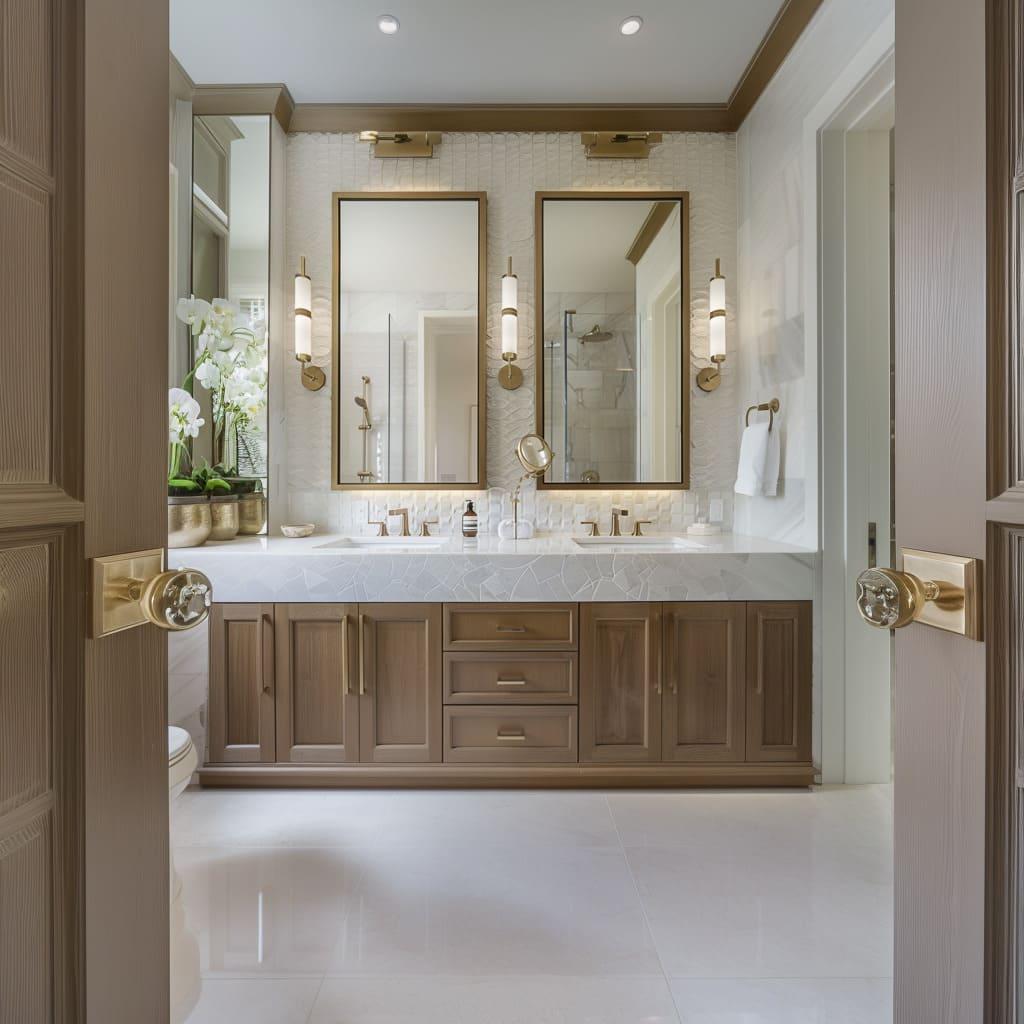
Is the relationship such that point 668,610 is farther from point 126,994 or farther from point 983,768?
point 126,994

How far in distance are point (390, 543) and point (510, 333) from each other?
104cm

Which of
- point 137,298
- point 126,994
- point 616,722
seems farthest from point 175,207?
point 126,994

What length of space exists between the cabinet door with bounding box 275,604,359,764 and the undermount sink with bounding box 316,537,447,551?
0.49 m

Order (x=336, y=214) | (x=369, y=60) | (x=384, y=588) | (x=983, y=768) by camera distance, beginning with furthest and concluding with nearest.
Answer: (x=336, y=214) → (x=369, y=60) → (x=384, y=588) → (x=983, y=768)

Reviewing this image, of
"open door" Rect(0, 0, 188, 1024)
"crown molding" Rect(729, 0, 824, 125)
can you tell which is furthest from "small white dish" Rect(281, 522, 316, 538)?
"crown molding" Rect(729, 0, 824, 125)

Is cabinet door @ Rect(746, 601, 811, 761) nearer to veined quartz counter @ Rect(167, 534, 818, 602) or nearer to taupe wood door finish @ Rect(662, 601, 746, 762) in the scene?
taupe wood door finish @ Rect(662, 601, 746, 762)

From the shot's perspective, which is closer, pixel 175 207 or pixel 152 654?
pixel 152 654

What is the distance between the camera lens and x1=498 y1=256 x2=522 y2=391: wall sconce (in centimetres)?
277

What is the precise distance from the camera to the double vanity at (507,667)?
2.21 metres

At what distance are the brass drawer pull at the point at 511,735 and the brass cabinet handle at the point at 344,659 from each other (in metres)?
0.53

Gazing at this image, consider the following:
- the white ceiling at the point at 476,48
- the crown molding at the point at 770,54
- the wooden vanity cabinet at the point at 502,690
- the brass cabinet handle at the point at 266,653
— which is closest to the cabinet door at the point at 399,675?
the wooden vanity cabinet at the point at 502,690

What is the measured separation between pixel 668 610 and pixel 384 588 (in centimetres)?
98

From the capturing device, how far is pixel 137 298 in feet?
1.94

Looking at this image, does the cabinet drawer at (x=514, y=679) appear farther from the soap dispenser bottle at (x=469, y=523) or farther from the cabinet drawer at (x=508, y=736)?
the soap dispenser bottle at (x=469, y=523)
